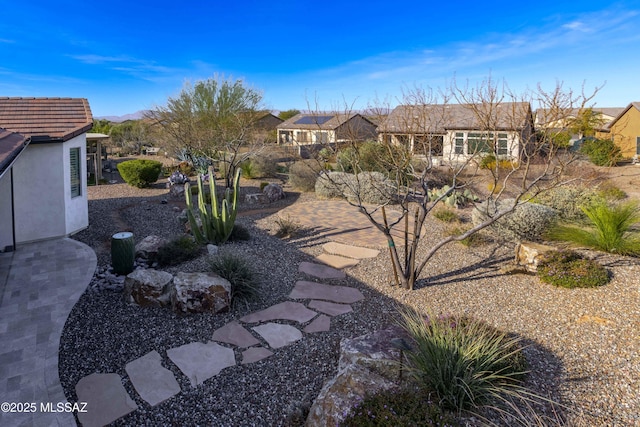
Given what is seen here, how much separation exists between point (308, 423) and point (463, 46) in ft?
83.9

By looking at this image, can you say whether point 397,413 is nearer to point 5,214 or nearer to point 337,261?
point 337,261

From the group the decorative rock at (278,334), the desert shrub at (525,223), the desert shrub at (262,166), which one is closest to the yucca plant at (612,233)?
the desert shrub at (525,223)

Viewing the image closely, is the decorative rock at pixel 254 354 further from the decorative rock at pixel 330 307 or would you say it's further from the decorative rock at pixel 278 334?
the decorative rock at pixel 330 307

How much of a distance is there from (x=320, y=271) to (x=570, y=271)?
3.97 metres

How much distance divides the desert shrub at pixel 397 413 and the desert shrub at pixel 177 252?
5.04m

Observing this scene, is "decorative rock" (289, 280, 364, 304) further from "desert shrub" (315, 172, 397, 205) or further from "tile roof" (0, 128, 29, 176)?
"desert shrub" (315, 172, 397, 205)

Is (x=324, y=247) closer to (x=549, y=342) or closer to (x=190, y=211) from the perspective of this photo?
(x=190, y=211)

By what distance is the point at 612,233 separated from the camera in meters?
7.16

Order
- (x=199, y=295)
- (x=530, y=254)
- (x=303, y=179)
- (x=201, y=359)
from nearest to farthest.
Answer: (x=201, y=359) → (x=199, y=295) → (x=530, y=254) → (x=303, y=179)

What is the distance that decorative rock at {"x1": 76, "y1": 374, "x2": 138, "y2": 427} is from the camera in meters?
3.32

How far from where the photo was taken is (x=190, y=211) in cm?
804

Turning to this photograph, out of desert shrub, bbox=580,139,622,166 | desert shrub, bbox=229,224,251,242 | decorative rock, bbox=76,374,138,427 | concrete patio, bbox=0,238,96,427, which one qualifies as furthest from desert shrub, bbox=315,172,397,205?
desert shrub, bbox=580,139,622,166

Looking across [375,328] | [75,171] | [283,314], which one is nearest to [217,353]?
[283,314]

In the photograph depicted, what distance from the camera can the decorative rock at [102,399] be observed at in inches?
131
